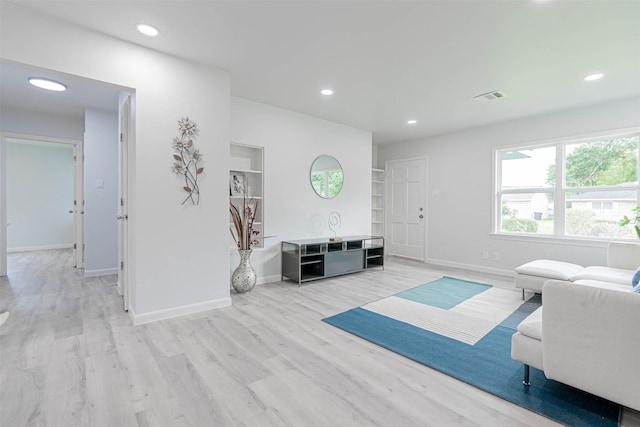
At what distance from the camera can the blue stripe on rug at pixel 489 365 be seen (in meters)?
1.58

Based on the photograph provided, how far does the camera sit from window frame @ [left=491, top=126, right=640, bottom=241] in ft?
13.0

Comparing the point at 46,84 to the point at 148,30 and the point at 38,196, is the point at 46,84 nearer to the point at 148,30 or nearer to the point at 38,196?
the point at 148,30

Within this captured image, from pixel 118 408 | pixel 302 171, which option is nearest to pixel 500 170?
pixel 302 171

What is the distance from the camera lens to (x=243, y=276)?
3637 mm

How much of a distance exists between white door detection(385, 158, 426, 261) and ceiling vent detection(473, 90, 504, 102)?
2.16 metres

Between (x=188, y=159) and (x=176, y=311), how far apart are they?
4.82 feet

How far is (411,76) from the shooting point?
321cm

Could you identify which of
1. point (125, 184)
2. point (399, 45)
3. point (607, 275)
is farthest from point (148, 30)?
point (607, 275)

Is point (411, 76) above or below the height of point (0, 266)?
above

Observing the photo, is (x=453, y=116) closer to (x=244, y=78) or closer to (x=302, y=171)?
(x=302, y=171)

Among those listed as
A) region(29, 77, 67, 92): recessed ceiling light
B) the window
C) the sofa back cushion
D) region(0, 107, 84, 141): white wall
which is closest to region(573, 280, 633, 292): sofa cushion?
the sofa back cushion

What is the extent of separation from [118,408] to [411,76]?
11.9 ft

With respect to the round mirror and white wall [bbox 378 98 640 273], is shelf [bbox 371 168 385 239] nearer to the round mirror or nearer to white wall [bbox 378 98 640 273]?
white wall [bbox 378 98 640 273]

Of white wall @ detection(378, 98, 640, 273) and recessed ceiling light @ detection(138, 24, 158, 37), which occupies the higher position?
recessed ceiling light @ detection(138, 24, 158, 37)
